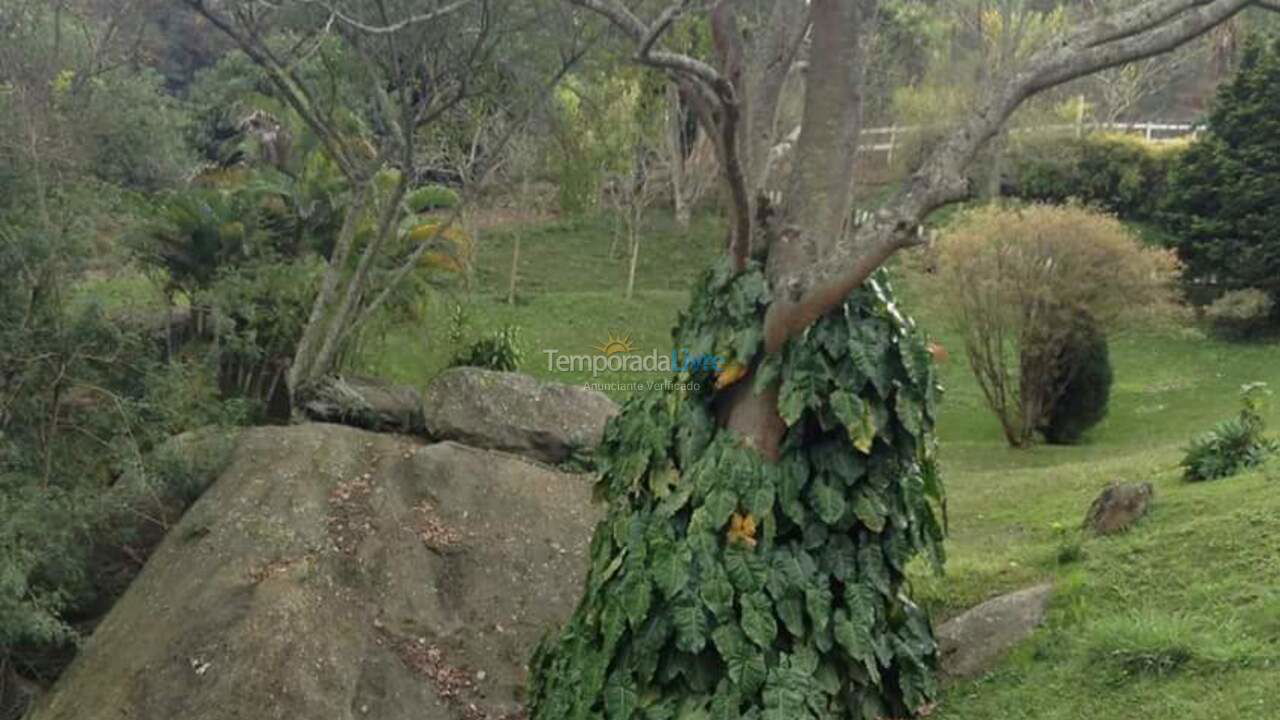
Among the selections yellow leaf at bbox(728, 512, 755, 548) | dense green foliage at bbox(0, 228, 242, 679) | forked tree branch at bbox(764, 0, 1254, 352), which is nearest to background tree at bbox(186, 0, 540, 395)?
dense green foliage at bbox(0, 228, 242, 679)

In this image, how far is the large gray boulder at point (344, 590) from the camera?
685cm

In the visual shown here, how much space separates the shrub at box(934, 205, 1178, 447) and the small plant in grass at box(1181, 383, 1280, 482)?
6.21 m

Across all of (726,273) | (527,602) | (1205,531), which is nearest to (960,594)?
(1205,531)

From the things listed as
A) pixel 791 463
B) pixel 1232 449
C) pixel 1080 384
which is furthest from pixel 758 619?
pixel 1080 384

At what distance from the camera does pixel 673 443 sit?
577 centimetres

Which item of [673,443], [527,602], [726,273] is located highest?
[726,273]

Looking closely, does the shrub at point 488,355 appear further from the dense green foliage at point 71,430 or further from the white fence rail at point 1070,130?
the white fence rail at point 1070,130

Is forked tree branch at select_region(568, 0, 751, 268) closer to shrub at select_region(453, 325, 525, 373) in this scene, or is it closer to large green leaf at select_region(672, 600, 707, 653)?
large green leaf at select_region(672, 600, 707, 653)

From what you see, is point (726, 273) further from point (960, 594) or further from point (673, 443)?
point (960, 594)

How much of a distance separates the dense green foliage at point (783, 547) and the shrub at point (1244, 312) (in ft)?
55.0

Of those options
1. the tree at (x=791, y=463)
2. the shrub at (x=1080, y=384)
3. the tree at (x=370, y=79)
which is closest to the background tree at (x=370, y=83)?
the tree at (x=370, y=79)

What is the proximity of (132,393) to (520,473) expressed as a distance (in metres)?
2.84

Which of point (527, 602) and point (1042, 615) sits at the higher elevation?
point (1042, 615)

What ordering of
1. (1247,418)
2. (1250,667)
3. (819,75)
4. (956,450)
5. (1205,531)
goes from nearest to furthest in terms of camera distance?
(1250,667) < (819,75) < (1205,531) < (1247,418) < (956,450)
